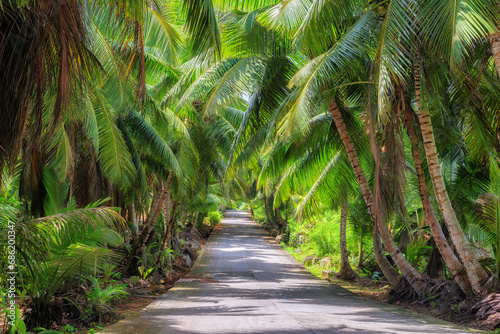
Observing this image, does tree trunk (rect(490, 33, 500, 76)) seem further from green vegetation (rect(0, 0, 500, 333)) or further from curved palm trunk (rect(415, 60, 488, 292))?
curved palm trunk (rect(415, 60, 488, 292))

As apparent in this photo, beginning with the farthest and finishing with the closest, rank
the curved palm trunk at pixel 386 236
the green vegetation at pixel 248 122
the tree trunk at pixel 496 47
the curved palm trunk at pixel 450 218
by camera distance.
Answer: the curved palm trunk at pixel 386 236 < the curved palm trunk at pixel 450 218 < the tree trunk at pixel 496 47 < the green vegetation at pixel 248 122

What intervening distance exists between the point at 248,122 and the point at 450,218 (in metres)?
5.78

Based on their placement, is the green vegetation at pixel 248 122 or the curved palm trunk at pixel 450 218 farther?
the curved palm trunk at pixel 450 218

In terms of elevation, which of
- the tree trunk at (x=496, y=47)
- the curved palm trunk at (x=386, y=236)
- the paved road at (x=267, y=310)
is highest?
the tree trunk at (x=496, y=47)

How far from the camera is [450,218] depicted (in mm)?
7195

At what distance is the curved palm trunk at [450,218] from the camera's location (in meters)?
6.79

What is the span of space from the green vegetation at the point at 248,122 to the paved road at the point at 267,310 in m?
1.18

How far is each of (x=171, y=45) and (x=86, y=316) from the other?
459 centimetres

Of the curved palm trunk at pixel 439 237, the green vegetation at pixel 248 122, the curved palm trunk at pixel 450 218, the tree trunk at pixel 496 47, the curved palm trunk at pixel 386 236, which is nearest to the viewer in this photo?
the green vegetation at pixel 248 122

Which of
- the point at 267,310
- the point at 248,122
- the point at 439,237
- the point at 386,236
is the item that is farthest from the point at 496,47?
the point at 248,122

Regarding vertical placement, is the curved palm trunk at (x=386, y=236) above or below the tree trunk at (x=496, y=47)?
below

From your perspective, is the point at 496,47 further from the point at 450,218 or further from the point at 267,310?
the point at 267,310

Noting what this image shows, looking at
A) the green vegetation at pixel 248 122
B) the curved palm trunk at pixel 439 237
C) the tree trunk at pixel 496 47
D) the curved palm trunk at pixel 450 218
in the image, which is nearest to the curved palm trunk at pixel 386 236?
the green vegetation at pixel 248 122

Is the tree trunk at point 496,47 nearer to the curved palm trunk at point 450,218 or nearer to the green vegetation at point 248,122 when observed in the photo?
the green vegetation at point 248,122
